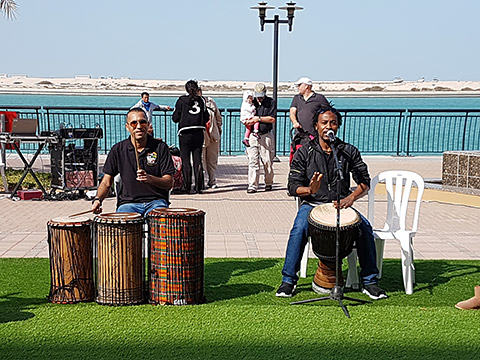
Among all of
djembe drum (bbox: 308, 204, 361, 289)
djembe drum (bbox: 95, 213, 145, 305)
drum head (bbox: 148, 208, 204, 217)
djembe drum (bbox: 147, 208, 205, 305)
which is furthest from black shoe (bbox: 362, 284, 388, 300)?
djembe drum (bbox: 95, 213, 145, 305)

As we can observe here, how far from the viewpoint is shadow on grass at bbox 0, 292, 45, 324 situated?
16.9 ft

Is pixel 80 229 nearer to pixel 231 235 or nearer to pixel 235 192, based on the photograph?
pixel 231 235

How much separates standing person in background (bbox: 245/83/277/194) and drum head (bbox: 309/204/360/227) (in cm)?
591

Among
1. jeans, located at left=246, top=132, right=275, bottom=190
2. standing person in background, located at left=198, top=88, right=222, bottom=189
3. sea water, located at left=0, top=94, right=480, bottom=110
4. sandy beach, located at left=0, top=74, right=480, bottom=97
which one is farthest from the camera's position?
sandy beach, located at left=0, top=74, right=480, bottom=97

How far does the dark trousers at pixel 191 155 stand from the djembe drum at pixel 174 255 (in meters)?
5.94

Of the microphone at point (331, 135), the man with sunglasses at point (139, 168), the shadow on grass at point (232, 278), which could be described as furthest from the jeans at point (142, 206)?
the microphone at point (331, 135)

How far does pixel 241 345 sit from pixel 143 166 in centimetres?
207

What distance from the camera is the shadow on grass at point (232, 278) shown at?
19.5 ft

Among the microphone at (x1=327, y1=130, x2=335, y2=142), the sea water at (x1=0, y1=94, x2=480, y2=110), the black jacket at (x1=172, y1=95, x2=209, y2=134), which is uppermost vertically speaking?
the microphone at (x1=327, y1=130, x2=335, y2=142)

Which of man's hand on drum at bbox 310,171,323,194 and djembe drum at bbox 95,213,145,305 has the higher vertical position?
man's hand on drum at bbox 310,171,323,194

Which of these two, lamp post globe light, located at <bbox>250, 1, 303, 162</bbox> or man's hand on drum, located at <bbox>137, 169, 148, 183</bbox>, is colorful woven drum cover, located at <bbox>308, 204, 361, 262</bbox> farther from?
lamp post globe light, located at <bbox>250, 1, 303, 162</bbox>

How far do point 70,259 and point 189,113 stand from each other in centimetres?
617

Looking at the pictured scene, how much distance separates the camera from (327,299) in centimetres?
565

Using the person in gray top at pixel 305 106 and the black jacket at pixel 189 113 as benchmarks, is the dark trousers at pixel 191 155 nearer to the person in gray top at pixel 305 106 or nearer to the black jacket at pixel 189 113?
the black jacket at pixel 189 113
